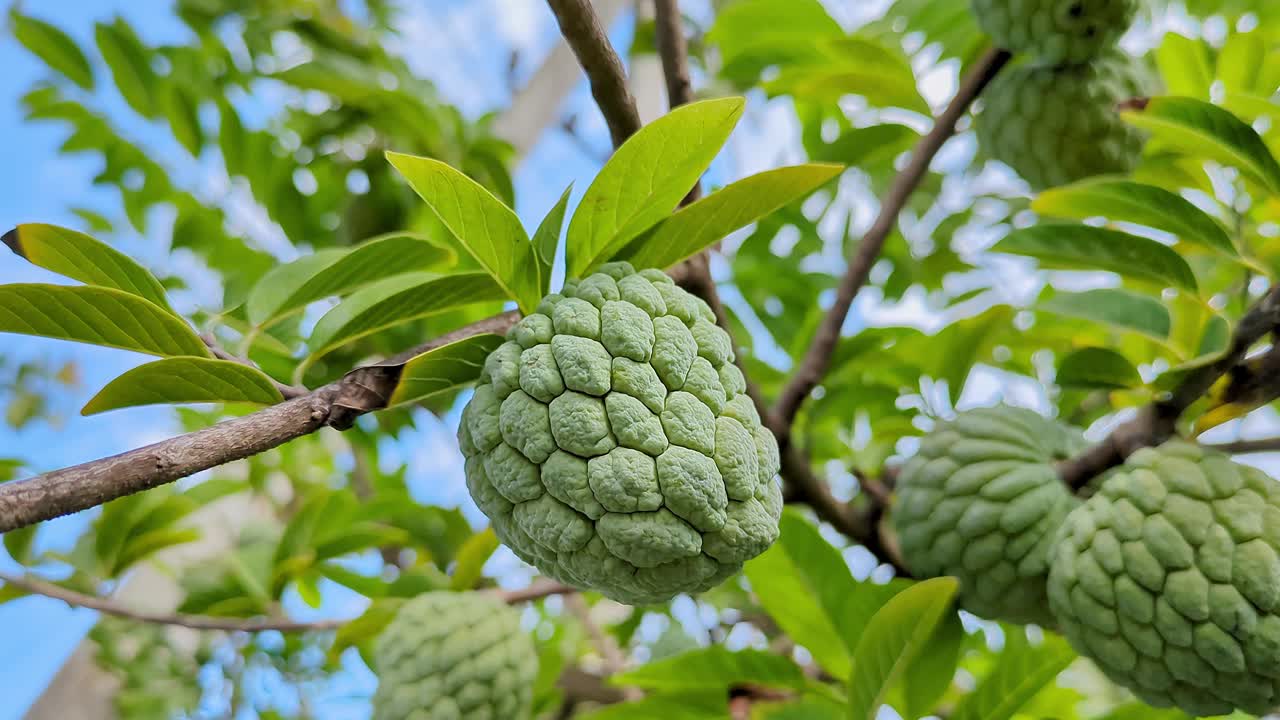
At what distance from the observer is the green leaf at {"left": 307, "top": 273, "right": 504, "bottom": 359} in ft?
2.80

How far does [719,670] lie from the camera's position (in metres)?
1.27

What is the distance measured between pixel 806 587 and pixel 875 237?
20.4 inches

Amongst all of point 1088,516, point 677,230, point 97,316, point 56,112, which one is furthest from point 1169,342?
point 56,112

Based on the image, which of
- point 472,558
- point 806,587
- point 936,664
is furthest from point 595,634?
point 936,664

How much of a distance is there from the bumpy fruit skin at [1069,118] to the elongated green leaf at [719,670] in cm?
83

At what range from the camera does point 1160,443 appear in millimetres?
1137

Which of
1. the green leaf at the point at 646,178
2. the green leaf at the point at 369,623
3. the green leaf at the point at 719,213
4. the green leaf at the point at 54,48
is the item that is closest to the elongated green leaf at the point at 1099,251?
the green leaf at the point at 719,213

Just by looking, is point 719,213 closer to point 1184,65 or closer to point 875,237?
point 875,237

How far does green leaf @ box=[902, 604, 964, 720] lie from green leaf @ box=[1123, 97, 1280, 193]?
2.03 feet

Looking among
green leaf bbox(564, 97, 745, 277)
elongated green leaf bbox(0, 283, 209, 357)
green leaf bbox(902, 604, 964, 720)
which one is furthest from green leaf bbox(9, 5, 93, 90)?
green leaf bbox(902, 604, 964, 720)

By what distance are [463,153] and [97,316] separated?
1.15 metres

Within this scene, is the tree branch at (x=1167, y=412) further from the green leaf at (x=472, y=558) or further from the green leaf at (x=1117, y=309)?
the green leaf at (x=472, y=558)

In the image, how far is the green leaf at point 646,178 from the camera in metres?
0.77

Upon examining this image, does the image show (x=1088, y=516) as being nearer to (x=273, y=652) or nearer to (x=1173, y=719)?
(x=1173, y=719)
